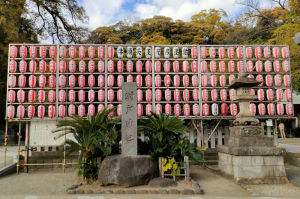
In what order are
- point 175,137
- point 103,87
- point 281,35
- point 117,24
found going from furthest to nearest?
point 117,24 → point 281,35 → point 103,87 → point 175,137

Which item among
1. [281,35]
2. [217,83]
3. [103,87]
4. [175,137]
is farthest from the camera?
[281,35]

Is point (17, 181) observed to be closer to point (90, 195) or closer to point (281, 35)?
point (90, 195)

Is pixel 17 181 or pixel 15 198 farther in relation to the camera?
pixel 17 181

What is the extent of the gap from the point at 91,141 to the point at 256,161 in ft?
21.7

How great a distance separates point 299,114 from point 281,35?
42.8ft

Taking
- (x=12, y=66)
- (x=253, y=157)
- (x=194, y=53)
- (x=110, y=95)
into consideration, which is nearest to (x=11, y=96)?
(x=12, y=66)

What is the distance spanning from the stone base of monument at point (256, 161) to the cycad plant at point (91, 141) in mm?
4997

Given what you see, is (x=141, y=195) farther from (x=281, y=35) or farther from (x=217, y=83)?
(x=281, y=35)

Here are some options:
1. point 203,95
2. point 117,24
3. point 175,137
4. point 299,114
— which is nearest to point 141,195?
point 175,137

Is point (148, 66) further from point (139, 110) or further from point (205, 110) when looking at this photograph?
point (205, 110)

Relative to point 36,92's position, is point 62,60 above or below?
above

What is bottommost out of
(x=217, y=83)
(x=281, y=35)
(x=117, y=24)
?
(x=217, y=83)

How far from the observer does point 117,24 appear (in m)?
39.9

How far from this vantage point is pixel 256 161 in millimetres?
8734
